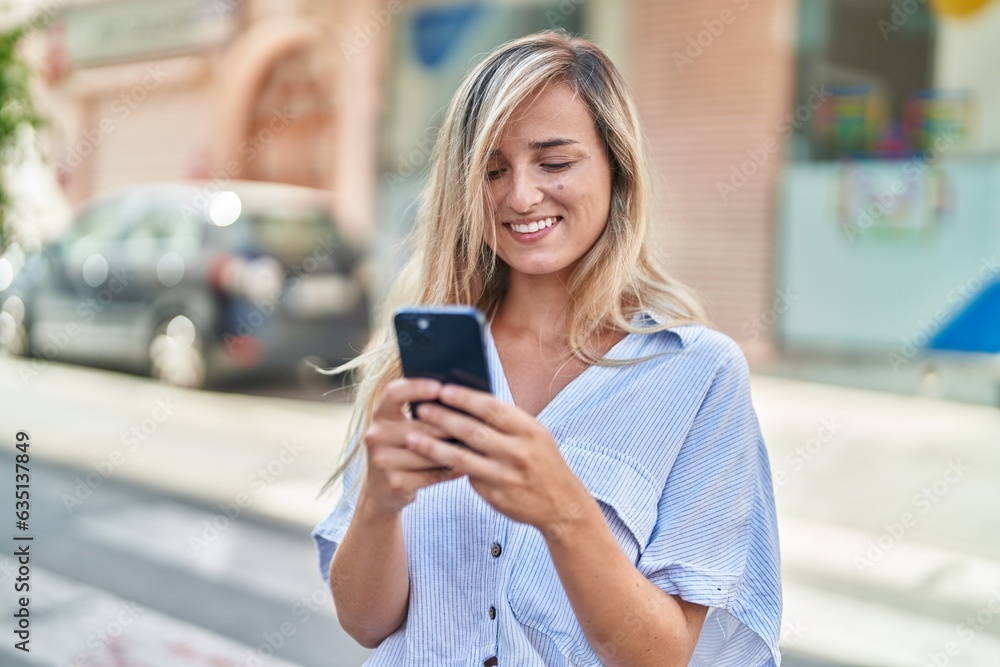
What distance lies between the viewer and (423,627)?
1.61 metres

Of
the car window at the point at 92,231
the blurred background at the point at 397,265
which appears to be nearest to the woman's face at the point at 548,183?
the blurred background at the point at 397,265

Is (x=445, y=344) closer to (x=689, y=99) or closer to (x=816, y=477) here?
(x=816, y=477)

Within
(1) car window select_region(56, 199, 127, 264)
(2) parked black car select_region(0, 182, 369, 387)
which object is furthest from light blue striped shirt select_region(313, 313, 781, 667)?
(1) car window select_region(56, 199, 127, 264)

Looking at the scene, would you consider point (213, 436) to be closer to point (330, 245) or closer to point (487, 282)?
point (330, 245)

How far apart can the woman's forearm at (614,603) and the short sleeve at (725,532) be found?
0.05m

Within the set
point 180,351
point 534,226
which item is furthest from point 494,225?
point 180,351

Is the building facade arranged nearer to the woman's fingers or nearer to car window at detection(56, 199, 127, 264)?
car window at detection(56, 199, 127, 264)

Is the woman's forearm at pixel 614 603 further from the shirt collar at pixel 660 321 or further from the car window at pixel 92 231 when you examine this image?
the car window at pixel 92 231

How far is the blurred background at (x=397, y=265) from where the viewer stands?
4.22 m

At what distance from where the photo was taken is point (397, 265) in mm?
5445

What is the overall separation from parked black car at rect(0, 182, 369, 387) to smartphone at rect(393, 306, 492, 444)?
23.9 ft

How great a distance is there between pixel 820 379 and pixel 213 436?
200 inches

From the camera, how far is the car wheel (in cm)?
848

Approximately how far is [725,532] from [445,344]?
0.57 metres
